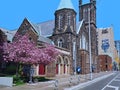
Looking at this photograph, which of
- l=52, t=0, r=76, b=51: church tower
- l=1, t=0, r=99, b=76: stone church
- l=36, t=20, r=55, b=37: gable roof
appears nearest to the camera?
l=1, t=0, r=99, b=76: stone church

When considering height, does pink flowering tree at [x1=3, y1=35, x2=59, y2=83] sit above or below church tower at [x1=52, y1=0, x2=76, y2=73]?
below

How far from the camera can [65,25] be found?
58062 mm

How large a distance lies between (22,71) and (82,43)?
96.4ft

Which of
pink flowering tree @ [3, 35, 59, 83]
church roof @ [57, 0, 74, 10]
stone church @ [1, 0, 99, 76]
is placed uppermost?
church roof @ [57, 0, 74, 10]

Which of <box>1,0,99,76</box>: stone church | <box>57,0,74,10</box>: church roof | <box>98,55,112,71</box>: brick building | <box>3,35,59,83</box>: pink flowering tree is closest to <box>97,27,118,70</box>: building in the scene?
<box>98,55,112,71</box>: brick building


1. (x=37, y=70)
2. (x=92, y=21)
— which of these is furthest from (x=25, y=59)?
(x=92, y=21)

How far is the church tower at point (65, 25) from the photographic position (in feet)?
185

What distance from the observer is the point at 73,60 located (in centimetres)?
5659

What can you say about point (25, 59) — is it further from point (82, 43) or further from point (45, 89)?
point (82, 43)

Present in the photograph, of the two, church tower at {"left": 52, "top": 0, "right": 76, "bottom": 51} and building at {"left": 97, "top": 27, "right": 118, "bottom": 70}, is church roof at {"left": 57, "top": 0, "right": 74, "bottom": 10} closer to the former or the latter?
church tower at {"left": 52, "top": 0, "right": 76, "bottom": 51}

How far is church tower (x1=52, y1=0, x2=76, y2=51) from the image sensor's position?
185 feet

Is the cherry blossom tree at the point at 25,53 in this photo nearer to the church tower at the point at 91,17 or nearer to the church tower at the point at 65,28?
the church tower at the point at 65,28

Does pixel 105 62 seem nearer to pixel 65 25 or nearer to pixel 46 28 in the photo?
pixel 46 28

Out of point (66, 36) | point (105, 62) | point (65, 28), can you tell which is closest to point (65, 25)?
point (65, 28)
